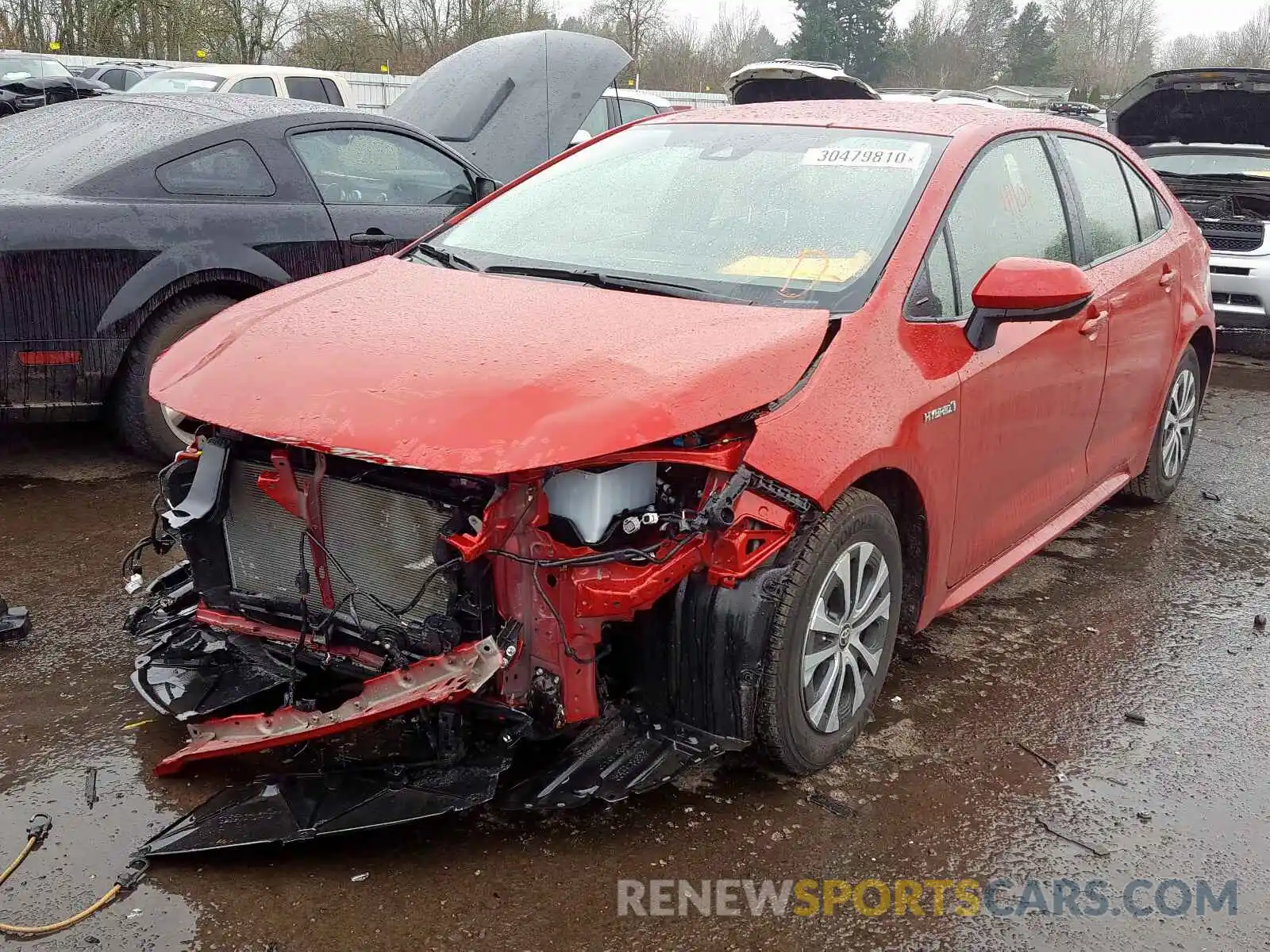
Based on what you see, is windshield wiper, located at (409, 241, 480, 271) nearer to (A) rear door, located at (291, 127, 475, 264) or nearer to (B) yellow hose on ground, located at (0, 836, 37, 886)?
(A) rear door, located at (291, 127, 475, 264)

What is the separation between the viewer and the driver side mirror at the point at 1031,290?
318 centimetres

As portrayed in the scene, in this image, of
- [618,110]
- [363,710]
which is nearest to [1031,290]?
[363,710]

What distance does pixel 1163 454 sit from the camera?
17.1ft

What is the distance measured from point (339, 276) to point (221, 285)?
1.99 meters

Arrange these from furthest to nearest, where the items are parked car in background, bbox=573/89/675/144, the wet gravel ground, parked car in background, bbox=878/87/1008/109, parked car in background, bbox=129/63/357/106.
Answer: parked car in background, bbox=129/63/357/106
parked car in background, bbox=573/89/675/144
parked car in background, bbox=878/87/1008/109
the wet gravel ground

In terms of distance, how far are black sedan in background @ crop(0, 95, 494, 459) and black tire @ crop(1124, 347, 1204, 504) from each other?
11.5 ft

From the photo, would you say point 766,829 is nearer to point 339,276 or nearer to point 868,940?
point 868,940

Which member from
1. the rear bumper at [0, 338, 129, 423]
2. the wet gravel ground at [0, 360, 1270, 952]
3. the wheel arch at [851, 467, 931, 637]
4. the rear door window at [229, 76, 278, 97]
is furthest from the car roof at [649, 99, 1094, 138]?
the rear door window at [229, 76, 278, 97]

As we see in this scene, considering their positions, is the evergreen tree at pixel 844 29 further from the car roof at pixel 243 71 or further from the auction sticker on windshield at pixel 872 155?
the auction sticker on windshield at pixel 872 155

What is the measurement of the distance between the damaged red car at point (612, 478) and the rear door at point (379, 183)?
87.9 inches

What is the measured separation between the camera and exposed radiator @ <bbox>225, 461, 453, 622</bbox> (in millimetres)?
2725

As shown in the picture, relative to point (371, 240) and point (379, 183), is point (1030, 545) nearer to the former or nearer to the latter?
point (371, 240)

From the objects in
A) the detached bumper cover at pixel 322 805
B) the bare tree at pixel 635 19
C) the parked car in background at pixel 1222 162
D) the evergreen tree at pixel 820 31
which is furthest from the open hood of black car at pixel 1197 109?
the evergreen tree at pixel 820 31

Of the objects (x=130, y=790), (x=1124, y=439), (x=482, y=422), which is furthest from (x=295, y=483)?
(x=1124, y=439)
